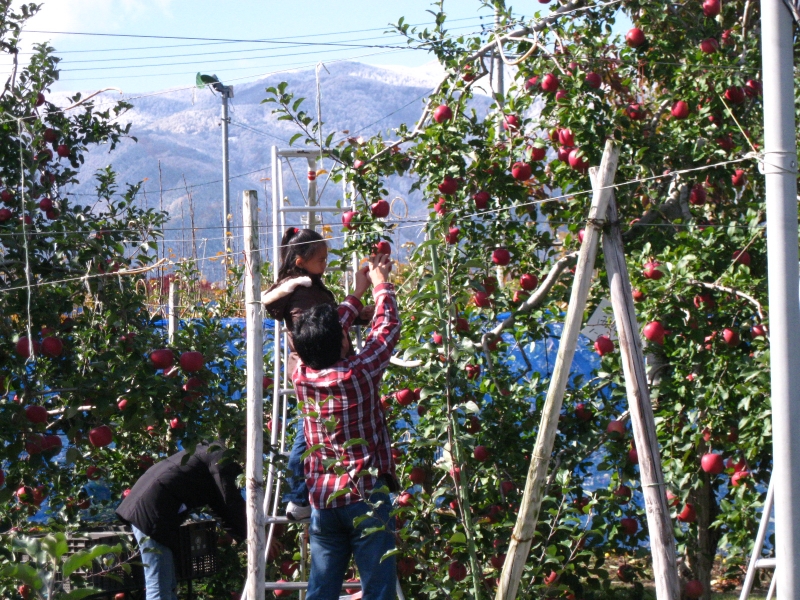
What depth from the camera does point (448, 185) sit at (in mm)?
3793

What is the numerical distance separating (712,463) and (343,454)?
1.49 meters

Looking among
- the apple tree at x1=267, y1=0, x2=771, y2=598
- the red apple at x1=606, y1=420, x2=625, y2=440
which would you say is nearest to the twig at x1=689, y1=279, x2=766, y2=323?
the apple tree at x1=267, y1=0, x2=771, y2=598

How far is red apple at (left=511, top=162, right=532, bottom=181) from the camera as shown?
3.83m

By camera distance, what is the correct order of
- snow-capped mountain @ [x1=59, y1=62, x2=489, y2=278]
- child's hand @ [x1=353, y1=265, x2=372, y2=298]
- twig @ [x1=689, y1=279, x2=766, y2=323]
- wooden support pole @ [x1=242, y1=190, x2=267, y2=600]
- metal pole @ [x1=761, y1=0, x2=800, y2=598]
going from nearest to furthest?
1. metal pole @ [x1=761, y1=0, x2=800, y2=598]
2. wooden support pole @ [x1=242, y1=190, x2=267, y2=600]
3. child's hand @ [x1=353, y1=265, x2=372, y2=298]
4. twig @ [x1=689, y1=279, x2=766, y2=323]
5. snow-capped mountain @ [x1=59, y1=62, x2=489, y2=278]

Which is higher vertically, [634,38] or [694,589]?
[634,38]

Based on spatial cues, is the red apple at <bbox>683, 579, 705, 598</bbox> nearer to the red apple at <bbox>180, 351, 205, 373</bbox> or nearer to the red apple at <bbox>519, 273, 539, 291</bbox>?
the red apple at <bbox>519, 273, 539, 291</bbox>

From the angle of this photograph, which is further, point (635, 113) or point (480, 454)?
point (635, 113)

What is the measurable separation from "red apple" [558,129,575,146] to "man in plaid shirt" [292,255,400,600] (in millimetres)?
1214

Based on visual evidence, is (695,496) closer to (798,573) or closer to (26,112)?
(798,573)

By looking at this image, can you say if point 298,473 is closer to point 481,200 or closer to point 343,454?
point 343,454

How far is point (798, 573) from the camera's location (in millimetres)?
2480

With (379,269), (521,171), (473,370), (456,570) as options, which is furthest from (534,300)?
(456,570)

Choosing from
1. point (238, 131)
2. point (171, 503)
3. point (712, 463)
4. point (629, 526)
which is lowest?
point (629, 526)

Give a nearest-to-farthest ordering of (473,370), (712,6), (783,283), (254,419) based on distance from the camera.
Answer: (783,283) → (254,419) → (473,370) → (712,6)
